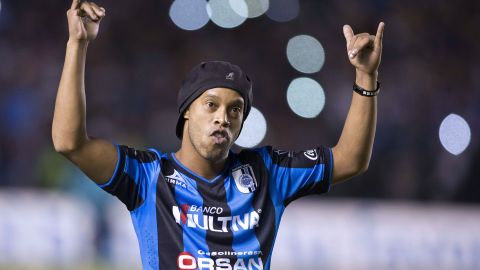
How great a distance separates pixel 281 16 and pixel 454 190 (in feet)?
13.2

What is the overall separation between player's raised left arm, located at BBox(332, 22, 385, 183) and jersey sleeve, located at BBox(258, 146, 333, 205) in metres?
0.05

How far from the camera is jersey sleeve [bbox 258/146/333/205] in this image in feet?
13.0

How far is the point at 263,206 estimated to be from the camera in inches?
152

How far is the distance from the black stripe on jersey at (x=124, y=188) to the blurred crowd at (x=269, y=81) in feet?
18.0

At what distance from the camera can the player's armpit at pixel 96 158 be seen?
3521mm

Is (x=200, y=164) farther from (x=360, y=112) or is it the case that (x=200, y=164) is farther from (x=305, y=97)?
(x=305, y=97)

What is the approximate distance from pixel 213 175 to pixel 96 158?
59 centimetres

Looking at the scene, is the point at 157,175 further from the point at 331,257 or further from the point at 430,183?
the point at 430,183

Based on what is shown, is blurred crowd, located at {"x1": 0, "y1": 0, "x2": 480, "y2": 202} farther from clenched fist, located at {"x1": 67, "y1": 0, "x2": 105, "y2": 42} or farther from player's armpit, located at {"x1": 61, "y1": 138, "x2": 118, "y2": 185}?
clenched fist, located at {"x1": 67, "y1": 0, "x2": 105, "y2": 42}

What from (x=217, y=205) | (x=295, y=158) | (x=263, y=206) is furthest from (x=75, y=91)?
(x=295, y=158)

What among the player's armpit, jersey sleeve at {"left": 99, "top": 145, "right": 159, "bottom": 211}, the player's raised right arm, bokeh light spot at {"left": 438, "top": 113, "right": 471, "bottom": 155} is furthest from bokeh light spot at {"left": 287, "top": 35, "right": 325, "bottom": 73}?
the player's raised right arm

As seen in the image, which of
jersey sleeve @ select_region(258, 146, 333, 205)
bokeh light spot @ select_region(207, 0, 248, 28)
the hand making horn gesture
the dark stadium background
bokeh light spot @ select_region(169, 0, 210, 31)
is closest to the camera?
the hand making horn gesture

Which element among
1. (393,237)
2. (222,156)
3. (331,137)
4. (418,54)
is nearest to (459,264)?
(393,237)

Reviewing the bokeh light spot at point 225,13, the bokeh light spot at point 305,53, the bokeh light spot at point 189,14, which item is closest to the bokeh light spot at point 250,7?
the bokeh light spot at point 225,13
